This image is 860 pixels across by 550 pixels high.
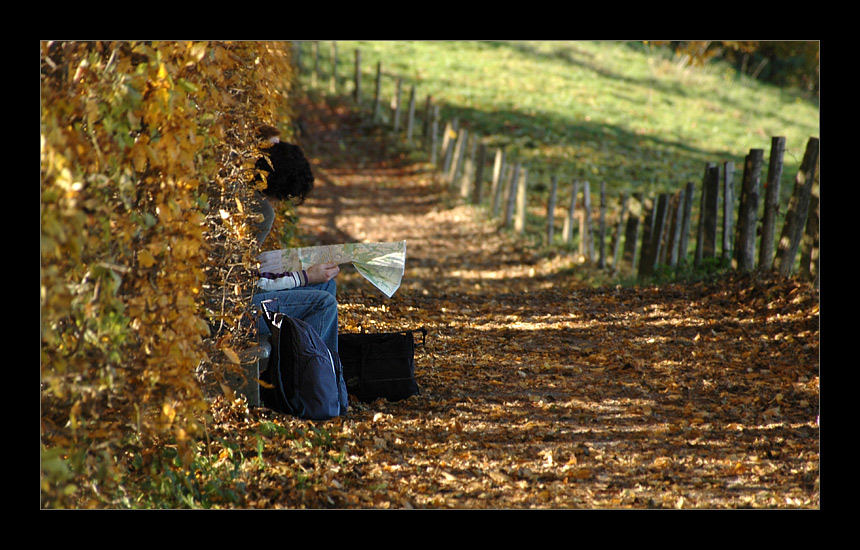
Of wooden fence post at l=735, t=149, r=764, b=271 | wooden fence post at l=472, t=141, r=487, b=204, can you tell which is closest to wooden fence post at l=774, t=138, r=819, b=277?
wooden fence post at l=735, t=149, r=764, b=271

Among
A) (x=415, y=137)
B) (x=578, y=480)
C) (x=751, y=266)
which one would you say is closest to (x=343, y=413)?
(x=578, y=480)

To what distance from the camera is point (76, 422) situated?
2486 mm

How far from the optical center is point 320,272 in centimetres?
409

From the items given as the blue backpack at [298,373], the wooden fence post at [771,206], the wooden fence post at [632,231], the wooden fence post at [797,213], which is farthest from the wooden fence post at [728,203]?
the blue backpack at [298,373]

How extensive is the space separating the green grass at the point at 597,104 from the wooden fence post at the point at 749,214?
26.4 feet

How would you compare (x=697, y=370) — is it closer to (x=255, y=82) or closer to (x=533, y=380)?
(x=533, y=380)

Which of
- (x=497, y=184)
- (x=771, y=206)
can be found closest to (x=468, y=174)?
(x=497, y=184)

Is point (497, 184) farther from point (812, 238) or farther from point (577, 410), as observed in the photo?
point (577, 410)

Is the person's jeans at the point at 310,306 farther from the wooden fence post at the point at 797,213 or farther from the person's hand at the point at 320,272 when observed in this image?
the wooden fence post at the point at 797,213

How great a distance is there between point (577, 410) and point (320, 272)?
1.69 metres

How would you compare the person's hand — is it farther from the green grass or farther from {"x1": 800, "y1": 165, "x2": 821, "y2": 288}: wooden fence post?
the green grass

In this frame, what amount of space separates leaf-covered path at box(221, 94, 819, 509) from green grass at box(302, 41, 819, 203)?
9218 millimetres

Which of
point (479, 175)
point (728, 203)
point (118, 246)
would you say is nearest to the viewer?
point (118, 246)

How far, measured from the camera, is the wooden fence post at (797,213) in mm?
6410
